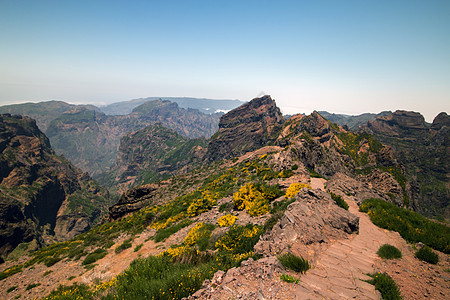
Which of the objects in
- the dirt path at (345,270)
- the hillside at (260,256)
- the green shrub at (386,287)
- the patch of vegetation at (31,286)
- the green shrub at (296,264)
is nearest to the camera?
the green shrub at (386,287)

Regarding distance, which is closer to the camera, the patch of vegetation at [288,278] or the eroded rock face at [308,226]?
the patch of vegetation at [288,278]

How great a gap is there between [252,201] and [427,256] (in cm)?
1056

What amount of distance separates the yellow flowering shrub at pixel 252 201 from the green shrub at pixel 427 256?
27.8 feet

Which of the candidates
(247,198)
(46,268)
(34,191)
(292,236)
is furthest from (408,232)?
(34,191)

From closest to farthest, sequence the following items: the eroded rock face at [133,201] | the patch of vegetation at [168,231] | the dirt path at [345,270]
→ the dirt path at [345,270], the patch of vegetation at [168,231], the eroded rock face at [133,201]

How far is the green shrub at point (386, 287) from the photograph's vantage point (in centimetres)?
597

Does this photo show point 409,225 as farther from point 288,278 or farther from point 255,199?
point 288,278

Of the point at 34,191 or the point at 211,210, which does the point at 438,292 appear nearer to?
the point at 211,210

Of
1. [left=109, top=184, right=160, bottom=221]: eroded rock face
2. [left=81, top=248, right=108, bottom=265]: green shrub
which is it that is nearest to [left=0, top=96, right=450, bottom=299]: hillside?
[left=81, top=248, right=108, bottom=265]: green shrub

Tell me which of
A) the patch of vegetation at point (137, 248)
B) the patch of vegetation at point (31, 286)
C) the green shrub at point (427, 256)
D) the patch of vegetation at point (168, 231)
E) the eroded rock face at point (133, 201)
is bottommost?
the eroded rock face at point (133, 201)

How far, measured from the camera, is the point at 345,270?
7.46 meters

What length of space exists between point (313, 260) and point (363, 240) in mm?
4827

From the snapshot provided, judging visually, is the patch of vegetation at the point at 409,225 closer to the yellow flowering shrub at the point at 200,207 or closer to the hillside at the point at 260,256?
the hillside at the point at 260,256

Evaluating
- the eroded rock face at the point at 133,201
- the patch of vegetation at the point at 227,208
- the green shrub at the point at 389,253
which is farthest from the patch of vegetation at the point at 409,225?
the eroded rock face at the point at 133,201
